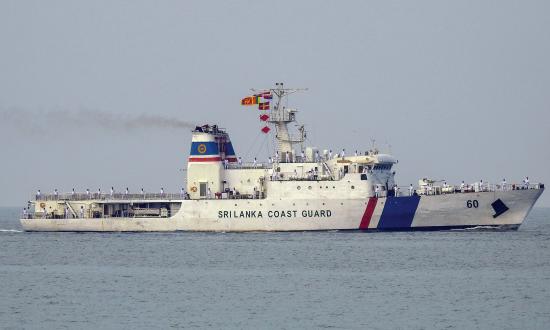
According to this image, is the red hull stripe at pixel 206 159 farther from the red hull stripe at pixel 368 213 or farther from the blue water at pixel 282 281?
the red hull stripe at pixel 368 213

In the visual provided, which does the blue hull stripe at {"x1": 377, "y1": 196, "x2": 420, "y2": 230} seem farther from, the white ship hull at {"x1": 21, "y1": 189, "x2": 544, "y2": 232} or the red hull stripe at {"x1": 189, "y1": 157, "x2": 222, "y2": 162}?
the red hull stripe at {"x1": 189, "y1": 157, "x2": 222, "y2": 162}

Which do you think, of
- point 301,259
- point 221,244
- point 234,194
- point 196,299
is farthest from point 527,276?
point 234,194

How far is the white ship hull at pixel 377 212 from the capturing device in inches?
2694

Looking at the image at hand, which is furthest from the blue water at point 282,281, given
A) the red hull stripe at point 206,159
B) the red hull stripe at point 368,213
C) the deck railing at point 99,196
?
the red hull stripe at point 206,159

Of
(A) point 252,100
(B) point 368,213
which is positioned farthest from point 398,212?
(A) point 252,100

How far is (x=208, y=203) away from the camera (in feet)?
237

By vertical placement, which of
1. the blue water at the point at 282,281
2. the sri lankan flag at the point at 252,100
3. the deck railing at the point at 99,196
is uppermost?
the sri lankan flag at the point at 252,100

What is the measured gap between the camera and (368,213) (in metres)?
68.9

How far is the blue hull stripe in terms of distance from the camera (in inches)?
2697

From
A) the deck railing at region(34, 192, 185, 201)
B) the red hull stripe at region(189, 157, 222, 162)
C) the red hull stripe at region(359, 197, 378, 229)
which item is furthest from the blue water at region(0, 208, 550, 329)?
the red hull stripe at region(189, 157, 222, 162)

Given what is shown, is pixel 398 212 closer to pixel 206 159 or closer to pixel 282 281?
pixel 206 159

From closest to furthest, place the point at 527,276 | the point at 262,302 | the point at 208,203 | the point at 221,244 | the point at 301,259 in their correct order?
the point at 262,302
the point at 527,276
the point at 301,259
the point at 221,244
the point at 208,203

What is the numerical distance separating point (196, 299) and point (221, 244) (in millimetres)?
22413

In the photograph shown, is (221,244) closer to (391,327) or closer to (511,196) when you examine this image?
(511,196)
